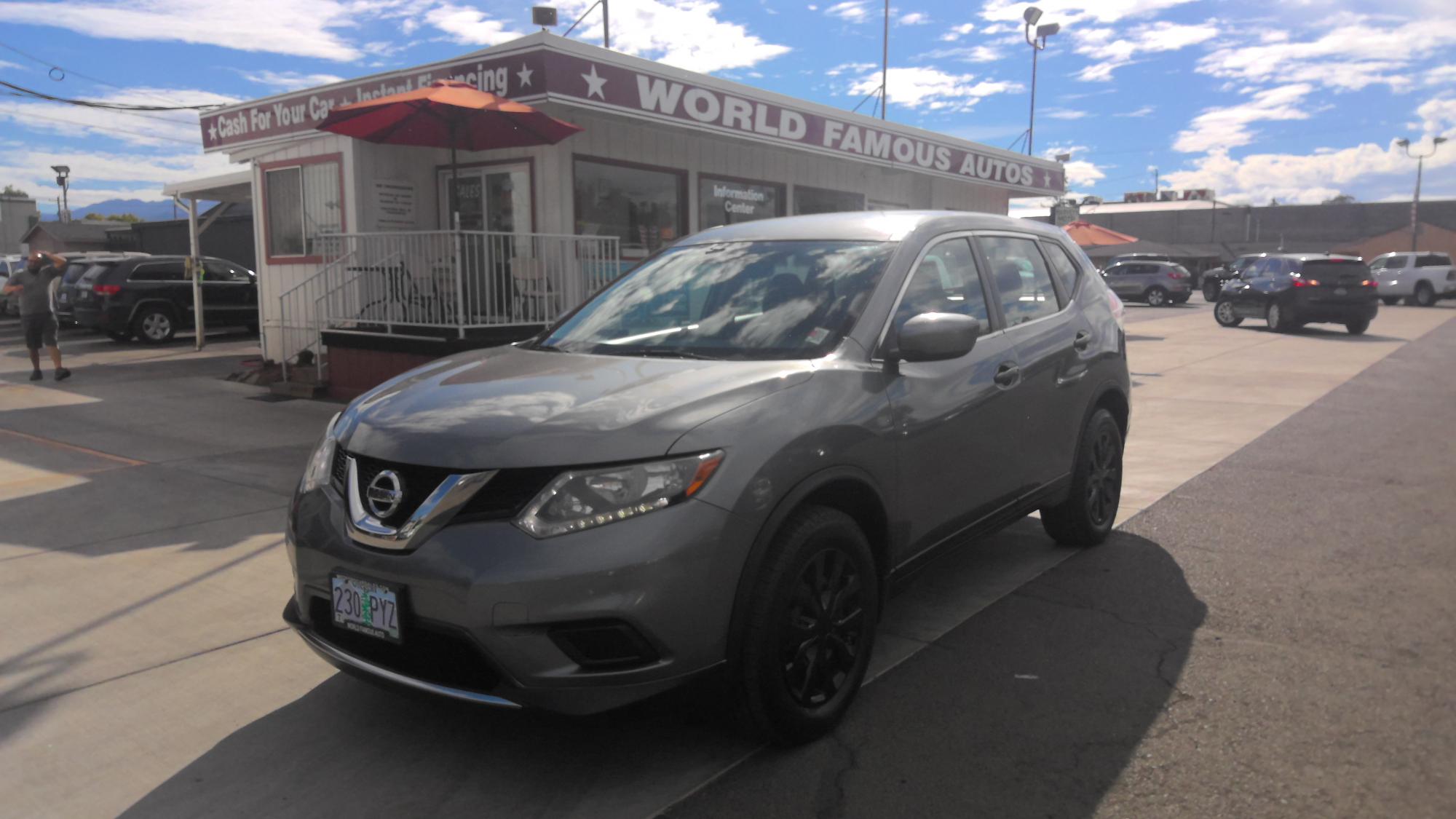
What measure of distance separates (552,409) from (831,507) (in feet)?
3.17

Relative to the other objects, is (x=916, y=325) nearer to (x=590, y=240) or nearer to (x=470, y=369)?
(x=470, y=369)

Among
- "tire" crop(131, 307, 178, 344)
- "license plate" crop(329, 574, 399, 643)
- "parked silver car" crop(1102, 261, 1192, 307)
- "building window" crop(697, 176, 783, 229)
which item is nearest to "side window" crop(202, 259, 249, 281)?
"tire" crop(131, 307, 178, 344)

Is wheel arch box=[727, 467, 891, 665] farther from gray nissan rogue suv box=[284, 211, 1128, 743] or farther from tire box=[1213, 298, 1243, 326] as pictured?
tire box=[1213, 298, 1243, 326]

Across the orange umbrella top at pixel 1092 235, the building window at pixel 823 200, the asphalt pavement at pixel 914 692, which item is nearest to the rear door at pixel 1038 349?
the asphalt pavement at pixel 914 692

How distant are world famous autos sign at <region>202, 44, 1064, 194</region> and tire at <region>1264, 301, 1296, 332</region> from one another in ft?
30.7

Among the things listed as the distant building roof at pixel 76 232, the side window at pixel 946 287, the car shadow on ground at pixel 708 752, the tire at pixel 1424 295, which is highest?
the distant building roof at pixel 76 232

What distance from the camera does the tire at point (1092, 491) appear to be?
5.14 meters

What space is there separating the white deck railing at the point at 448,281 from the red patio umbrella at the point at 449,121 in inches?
37.3

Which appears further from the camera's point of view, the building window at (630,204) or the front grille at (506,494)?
the building window at (630,204)

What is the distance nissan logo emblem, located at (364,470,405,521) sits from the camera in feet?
9.64

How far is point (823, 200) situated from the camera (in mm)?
A: 16344

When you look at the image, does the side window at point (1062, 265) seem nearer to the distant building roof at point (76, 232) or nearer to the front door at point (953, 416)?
the front door at point (953, 416)

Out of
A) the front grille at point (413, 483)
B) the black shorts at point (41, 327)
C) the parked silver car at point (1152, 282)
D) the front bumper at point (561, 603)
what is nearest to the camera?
the front bumper at point (561, 603)

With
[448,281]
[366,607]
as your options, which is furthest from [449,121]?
[366,607]
